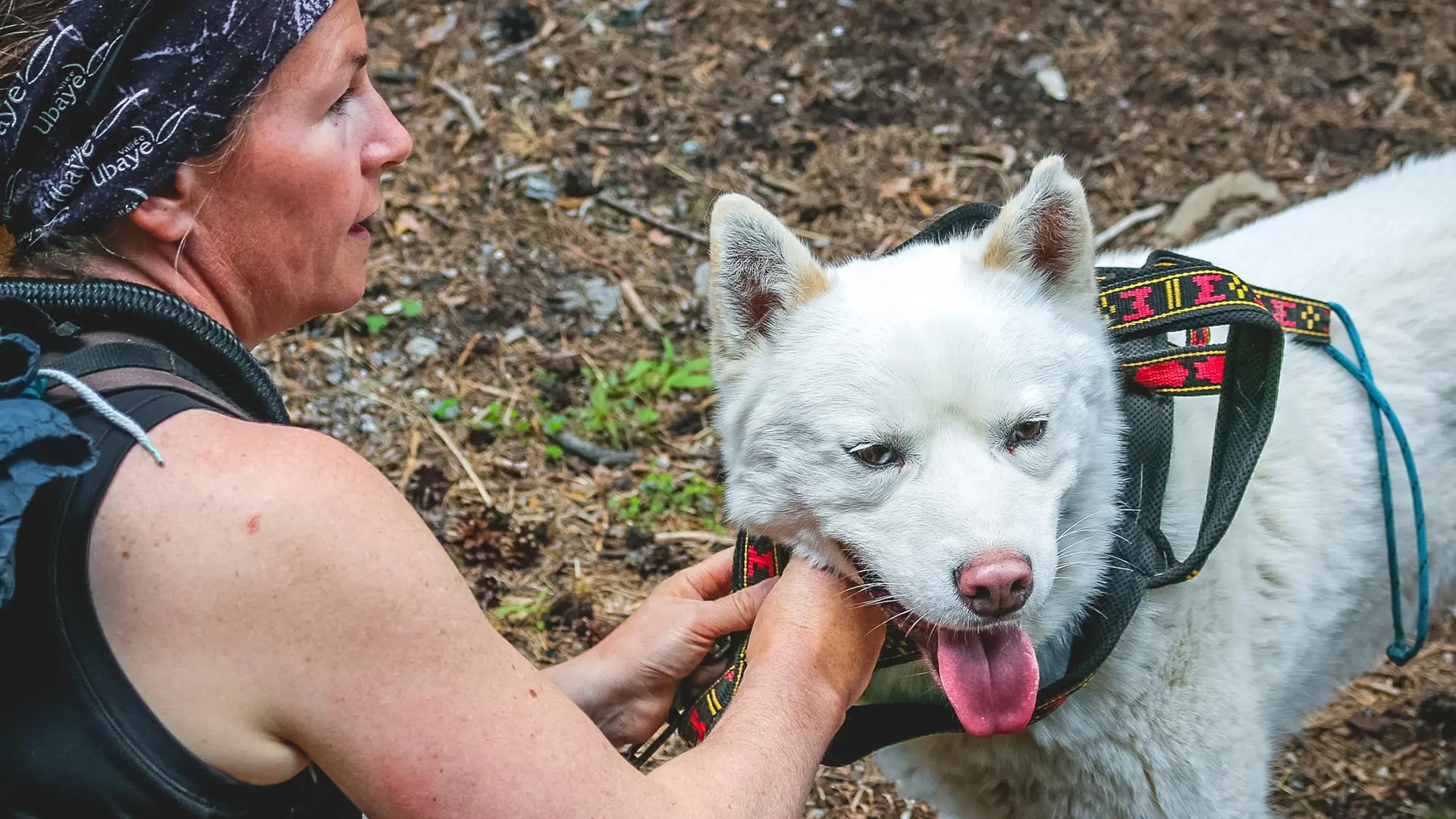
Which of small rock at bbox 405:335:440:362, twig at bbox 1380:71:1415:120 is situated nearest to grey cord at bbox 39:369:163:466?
small rock at bbox 405:335:440:362

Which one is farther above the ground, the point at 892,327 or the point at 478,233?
the point at 892,327

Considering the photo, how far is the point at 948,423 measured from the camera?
208 cm

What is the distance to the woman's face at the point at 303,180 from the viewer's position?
1.85 m

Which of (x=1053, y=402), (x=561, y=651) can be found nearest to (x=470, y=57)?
(x=561, y=651)

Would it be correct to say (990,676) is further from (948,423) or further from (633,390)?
(633,390)

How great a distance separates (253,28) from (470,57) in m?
4.07

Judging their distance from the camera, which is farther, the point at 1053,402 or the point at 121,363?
the point at 1053,402

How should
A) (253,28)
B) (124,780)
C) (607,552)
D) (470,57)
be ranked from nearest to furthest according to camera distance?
(124,780) → (253,28) → (607,552) → (470,57)

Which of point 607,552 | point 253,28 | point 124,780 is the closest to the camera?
point 124,780

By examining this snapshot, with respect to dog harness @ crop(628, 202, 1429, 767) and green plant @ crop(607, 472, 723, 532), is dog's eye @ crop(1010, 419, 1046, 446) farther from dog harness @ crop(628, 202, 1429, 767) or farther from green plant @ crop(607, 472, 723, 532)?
green plant @ crop(607, 472, 723, 532)

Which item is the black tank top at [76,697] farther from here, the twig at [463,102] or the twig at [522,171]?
the twig at [463,102]

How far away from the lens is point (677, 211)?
16.5 feet

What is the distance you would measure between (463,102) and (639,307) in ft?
4.98

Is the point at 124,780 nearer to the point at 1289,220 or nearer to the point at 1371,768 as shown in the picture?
the point at 1289,220
